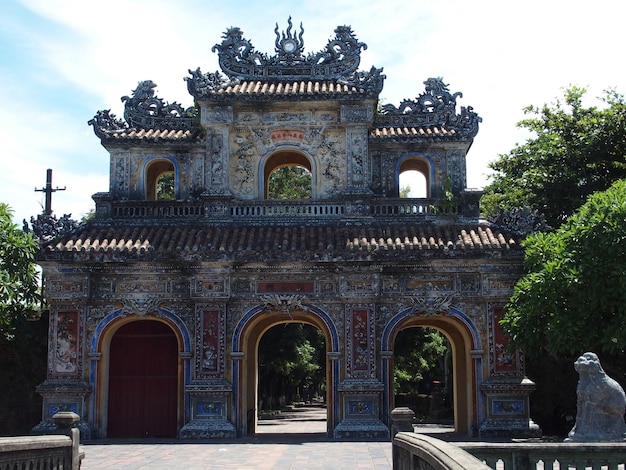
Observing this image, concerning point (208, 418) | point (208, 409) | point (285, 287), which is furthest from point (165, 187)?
point (208, 418)

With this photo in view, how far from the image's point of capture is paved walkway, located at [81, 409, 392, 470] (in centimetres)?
1575

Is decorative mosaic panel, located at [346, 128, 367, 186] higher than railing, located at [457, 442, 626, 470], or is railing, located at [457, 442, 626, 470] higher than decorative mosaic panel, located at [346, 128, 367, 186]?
decorative mosaic panel, located at [346, 128, 367, 186]

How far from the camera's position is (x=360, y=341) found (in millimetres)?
22266

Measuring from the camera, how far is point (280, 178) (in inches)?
1700

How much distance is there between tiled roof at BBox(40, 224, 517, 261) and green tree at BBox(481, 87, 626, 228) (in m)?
4.50

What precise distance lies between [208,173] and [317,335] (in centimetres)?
2165

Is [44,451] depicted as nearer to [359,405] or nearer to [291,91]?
[359,405]

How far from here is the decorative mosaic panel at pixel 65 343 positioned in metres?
22.4

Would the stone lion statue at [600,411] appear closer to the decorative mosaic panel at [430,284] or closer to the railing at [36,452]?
the railing at [36,452]

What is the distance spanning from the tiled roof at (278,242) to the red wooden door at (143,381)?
2576 mm

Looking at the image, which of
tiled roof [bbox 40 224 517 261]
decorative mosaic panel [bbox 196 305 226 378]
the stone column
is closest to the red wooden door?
decorative mosaic panel [bbox 196 305 226 378]

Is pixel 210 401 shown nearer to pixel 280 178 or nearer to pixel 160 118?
pixel 160 118

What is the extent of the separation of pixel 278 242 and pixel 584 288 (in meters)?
8.19

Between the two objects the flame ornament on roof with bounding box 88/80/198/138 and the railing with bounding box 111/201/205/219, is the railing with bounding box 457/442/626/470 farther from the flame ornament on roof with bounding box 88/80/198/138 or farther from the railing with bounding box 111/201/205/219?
the flame ornament on roof with bounding box 88/80/198/138
